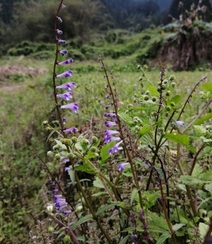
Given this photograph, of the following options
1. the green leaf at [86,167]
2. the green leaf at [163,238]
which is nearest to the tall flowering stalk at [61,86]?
the green leaf at [86,167]

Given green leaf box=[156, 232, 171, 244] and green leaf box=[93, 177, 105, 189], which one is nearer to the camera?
green leaf box=[156, 232, 171, 244]

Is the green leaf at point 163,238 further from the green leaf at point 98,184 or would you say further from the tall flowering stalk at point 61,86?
the tall flowering stalk at point 61,86

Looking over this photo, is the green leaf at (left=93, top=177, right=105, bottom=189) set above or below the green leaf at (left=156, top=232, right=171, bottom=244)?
above

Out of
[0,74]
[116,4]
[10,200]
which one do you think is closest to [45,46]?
[0,74]

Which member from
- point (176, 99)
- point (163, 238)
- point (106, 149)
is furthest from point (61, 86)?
point (163, 238)

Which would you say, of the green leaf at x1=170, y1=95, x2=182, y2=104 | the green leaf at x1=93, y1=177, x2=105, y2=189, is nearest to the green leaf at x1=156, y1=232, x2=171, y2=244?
the green leaf at x1=93, y1=177, x2=105, y2=189

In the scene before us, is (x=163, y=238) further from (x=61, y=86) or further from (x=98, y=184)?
(x=61, y=86)

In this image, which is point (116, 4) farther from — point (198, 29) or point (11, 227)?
point (11, 227)

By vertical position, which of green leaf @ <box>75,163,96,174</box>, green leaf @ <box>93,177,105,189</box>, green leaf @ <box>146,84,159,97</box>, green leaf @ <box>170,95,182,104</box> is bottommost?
green leaf @ <box>93,177,105,189</box>

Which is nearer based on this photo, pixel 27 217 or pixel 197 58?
pixel 27 217

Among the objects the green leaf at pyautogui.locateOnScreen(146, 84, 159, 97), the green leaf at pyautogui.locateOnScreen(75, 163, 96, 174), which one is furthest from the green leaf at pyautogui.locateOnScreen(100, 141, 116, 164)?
the green leaf at pyautogui.locateOnScreen(146, 84, 159, 97)

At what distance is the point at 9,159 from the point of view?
282 centimetres

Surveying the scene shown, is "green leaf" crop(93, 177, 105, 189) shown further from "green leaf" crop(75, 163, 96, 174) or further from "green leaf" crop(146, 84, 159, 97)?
"green leaf" crop(146, 84, 159, 97)

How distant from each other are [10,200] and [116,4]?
34485mm
